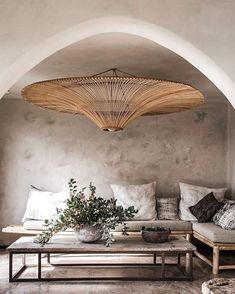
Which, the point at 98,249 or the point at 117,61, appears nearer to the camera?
the point at 98,249

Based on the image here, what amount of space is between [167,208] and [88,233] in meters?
2.28

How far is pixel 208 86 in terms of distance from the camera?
648cm

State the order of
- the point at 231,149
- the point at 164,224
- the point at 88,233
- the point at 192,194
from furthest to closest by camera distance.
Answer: the point at 231,149, the point at 192,194, the point at 164,224, the point at 88,233

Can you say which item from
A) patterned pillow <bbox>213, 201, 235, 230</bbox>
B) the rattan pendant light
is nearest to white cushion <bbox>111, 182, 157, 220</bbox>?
patterned pillow <bbox>213, 201, 235, 230</bbox>

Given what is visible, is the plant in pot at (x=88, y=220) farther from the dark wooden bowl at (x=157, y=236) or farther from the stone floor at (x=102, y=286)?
the stone floor at (x=102, y=286)

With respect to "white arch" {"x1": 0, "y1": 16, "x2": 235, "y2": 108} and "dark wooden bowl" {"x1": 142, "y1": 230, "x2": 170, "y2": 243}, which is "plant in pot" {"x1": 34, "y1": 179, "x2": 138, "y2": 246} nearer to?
"dark wooden bowl" {"x1": 142, "y1": 230, "x2": 170, "y2": 243}

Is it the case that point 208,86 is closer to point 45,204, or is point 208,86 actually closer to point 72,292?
point 45,204

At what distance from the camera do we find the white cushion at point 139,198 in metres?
6.93

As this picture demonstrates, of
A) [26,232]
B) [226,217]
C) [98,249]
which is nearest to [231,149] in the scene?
[226,217]

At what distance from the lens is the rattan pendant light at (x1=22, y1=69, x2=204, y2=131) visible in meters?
4.06

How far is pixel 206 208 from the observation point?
6695 mm

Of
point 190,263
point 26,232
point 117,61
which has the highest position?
point 117,61

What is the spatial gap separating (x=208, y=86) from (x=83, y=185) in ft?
9.09

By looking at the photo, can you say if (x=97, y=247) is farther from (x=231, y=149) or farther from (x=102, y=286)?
(x=231, y=149)
